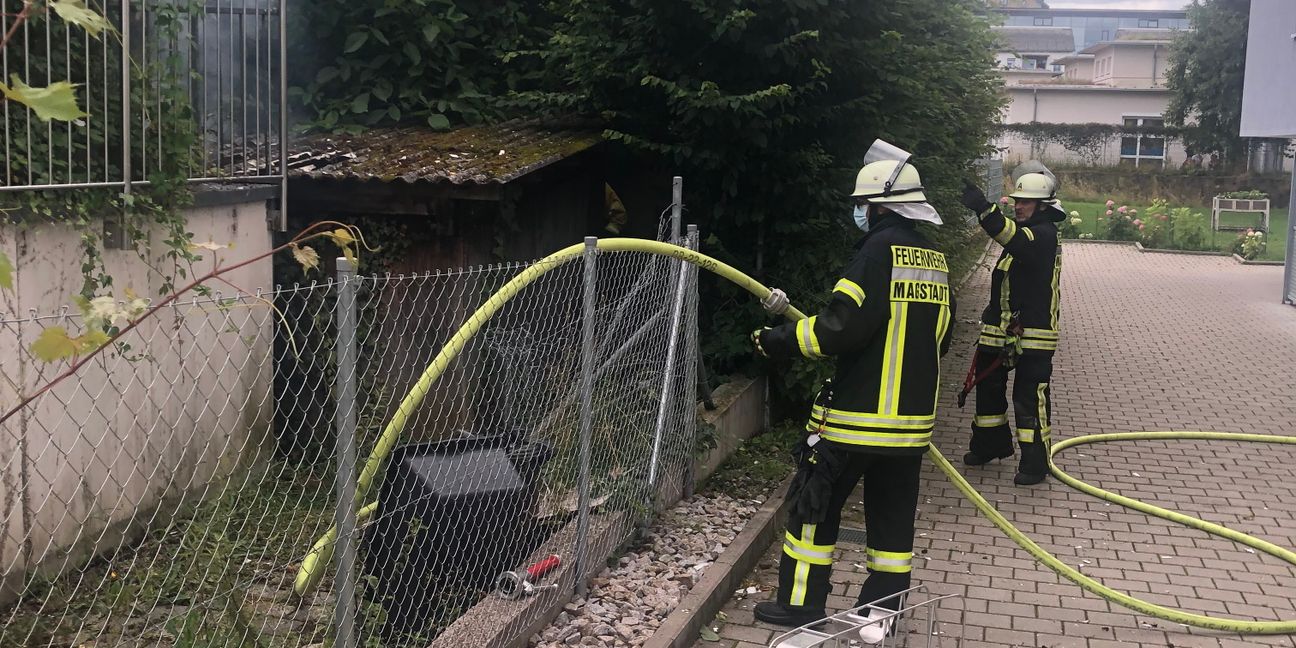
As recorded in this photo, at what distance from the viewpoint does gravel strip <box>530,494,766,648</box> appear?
446 cm

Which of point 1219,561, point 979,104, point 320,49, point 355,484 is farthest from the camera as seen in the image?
point 979,104

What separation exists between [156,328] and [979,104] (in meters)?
9.58

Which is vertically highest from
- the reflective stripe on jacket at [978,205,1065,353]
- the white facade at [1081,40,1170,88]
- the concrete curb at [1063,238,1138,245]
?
the white facade at [1081,40,1170,88]

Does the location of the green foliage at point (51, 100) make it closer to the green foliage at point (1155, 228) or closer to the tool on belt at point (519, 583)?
the tool on belt at point (519, 583)

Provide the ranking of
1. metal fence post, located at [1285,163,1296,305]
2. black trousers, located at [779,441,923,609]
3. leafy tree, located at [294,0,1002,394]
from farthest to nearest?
1. metal fence post, located at [1285,163,1296,305]
2. leafy tree, located at [294,0,1002,394]
3. black trousers, located at [779,441,923,609]

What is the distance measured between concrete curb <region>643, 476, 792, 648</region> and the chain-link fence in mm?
457

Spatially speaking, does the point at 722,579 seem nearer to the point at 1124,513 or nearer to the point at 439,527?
the point at 439,527

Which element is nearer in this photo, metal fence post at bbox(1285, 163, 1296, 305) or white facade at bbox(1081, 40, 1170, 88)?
metal fence post at bbox(1285, 163, 1296, 305)

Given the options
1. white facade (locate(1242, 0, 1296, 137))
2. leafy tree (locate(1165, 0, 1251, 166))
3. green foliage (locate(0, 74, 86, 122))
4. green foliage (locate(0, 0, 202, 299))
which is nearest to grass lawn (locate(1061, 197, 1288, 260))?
leafy tree (locate(1165, 0, 1251, 166))

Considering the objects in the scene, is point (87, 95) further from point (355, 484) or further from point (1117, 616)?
point (1117, 616)

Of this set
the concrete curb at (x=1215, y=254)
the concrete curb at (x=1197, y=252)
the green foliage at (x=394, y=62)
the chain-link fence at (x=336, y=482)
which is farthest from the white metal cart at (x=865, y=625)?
the concrete curb at (x=1197, y=252)

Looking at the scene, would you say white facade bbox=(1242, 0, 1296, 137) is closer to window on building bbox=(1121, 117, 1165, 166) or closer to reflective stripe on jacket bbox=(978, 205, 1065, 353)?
reflective stripe on jacket bbox=(978, 205, 1065, 353)

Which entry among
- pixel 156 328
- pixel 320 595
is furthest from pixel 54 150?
pixel 320 595

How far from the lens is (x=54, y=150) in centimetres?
476
